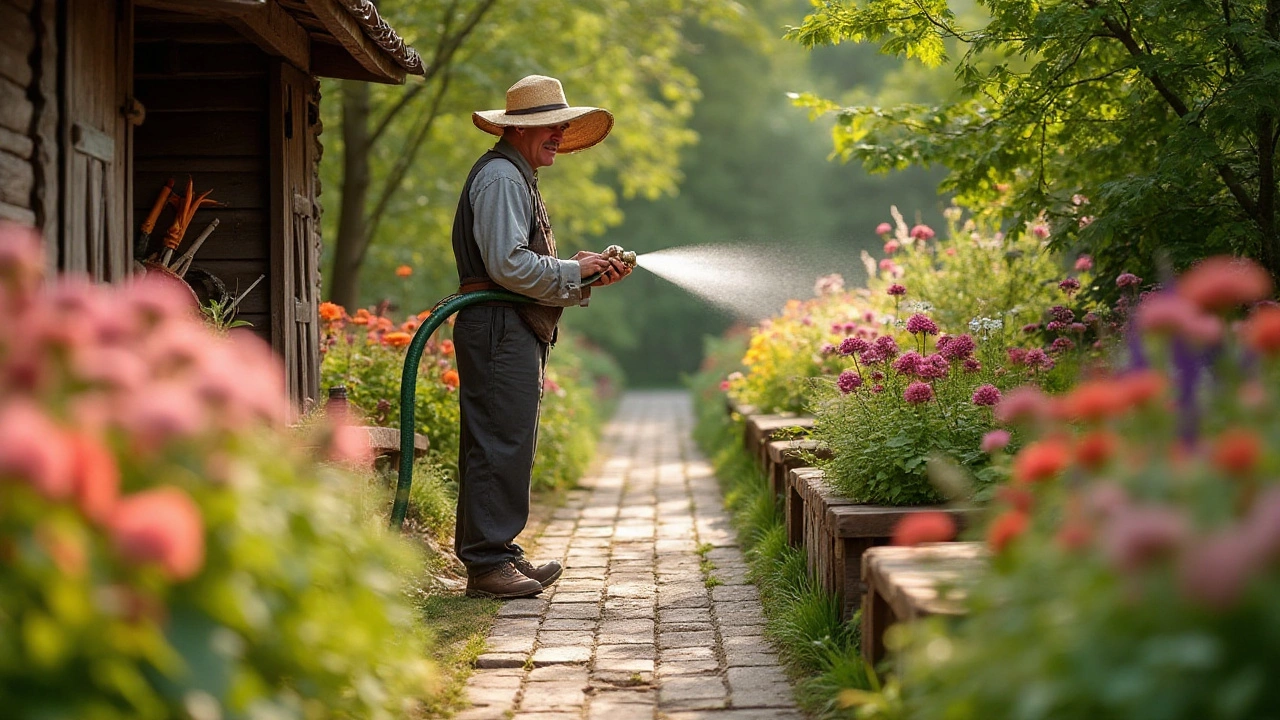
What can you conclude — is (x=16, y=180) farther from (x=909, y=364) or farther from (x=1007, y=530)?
(x=909, y=364)

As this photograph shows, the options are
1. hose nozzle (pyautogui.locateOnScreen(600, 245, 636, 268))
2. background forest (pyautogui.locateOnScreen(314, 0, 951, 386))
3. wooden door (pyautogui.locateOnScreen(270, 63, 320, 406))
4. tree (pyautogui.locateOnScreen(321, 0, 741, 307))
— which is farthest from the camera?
background forest (pyautogui.locateOnScreen(314, 0, 951, 386))

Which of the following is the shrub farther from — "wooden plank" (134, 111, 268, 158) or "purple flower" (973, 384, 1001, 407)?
"wooden plank" (134, 111, 268, 158)

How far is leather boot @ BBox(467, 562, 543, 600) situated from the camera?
5.55 metres

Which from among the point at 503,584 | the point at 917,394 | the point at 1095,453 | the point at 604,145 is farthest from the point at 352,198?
the point at 1095,453

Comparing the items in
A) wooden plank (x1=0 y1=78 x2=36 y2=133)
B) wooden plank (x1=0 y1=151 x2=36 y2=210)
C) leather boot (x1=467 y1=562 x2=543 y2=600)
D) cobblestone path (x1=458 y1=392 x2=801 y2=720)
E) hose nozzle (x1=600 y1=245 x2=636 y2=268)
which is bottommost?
cobblestone path (x1=458 y1=392 x2=801 y2=720)

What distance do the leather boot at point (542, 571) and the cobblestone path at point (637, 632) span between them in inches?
2.2

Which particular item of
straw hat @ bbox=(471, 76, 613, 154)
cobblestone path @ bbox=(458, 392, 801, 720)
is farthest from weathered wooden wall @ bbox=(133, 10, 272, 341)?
cobblestone path @ bbox=(458, 392, 801, 720)

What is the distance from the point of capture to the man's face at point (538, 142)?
18.7ft

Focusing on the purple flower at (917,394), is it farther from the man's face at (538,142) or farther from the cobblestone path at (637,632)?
the man's face at (538,142)

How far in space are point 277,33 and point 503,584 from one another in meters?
2.39

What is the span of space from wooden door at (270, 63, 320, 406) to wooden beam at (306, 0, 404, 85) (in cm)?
40

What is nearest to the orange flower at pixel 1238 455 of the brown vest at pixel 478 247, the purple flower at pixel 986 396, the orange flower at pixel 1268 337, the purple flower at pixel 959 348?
the orange flower at pixel 1268 337

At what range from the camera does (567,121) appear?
5555 mm

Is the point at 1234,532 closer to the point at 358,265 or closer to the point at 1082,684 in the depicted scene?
the point at 1082,684
